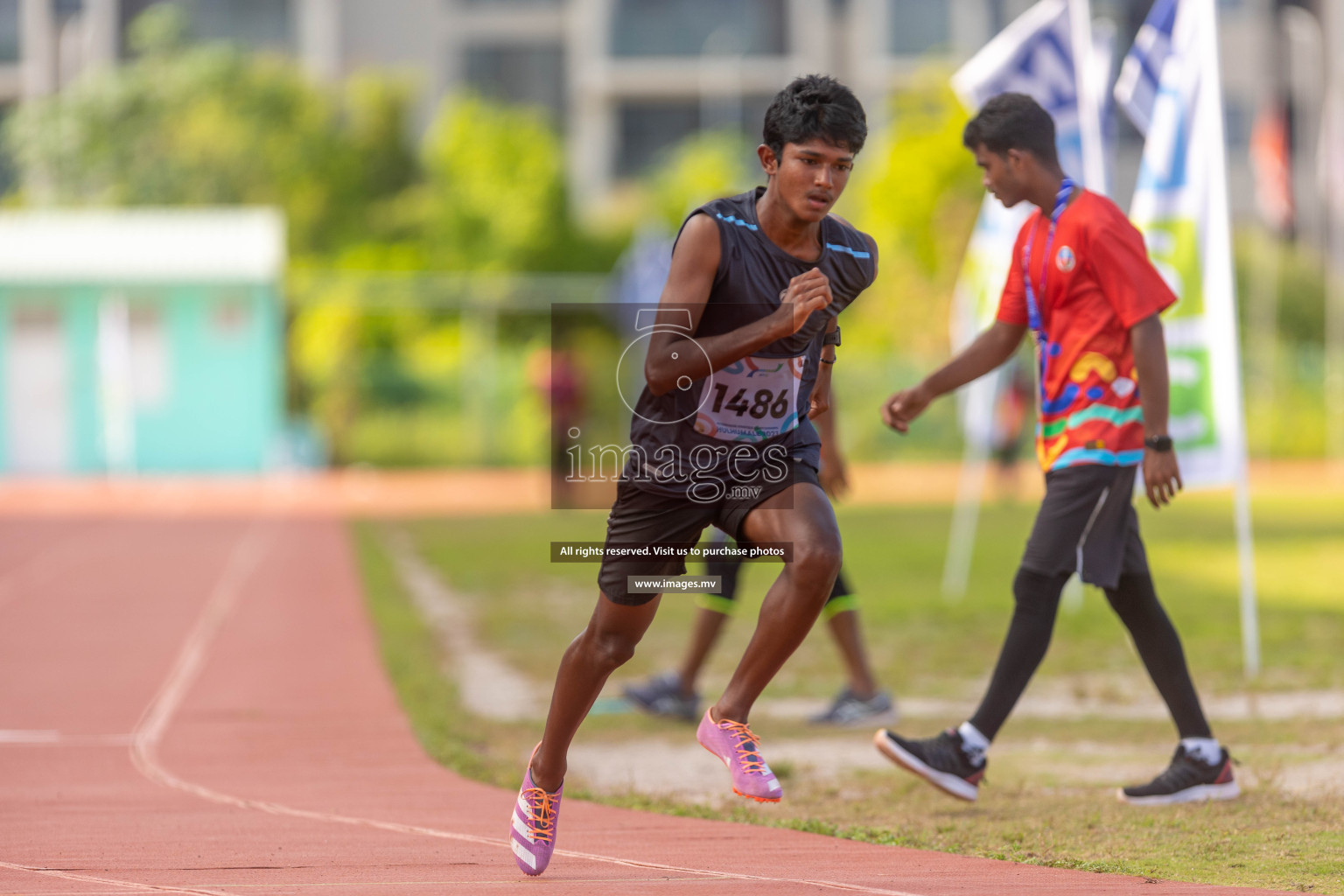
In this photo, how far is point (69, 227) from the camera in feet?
101

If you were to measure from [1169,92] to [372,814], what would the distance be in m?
5.35

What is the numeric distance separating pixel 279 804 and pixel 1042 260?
3.07 metres

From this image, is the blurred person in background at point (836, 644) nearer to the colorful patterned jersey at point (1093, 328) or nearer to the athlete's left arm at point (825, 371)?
the colorful patterned jersey at point (1093, 328)

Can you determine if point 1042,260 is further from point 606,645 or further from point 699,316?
point 606,645

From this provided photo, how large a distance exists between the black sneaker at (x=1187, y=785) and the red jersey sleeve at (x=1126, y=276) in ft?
4.68

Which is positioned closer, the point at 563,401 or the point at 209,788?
the point at 209,788

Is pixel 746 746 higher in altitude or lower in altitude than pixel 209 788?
higher

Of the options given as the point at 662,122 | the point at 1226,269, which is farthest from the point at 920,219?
the point at 1226,269

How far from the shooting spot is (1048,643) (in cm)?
518

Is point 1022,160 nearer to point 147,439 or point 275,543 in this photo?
point 275,543

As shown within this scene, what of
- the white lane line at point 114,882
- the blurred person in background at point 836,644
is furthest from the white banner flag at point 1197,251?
the white lane line at point 114,882

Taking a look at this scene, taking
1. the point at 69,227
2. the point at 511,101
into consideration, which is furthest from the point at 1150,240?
the point at 511,101

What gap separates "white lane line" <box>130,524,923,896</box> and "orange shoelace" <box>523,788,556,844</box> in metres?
0.25

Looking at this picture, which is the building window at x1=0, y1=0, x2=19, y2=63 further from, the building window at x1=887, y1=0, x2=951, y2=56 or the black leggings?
the black leggings
